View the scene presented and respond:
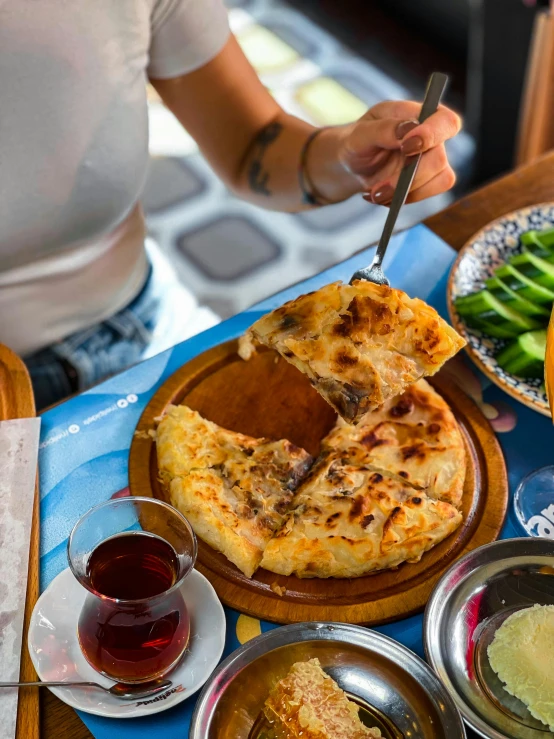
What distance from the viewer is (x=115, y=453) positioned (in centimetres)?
183

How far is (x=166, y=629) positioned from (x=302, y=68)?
483 cm

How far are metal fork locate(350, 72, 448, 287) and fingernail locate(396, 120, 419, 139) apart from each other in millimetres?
21

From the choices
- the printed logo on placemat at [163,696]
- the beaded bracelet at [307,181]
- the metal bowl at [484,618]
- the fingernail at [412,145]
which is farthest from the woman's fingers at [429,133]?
the printed logo on placemat at [163,696]

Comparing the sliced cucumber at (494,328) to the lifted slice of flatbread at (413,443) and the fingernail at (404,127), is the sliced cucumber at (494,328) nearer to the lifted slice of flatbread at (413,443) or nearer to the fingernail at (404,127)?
the lifted slice of flatbread at (413,443)

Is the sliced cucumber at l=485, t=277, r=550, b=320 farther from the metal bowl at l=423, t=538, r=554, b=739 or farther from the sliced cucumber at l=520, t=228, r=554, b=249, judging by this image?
the metal bowl at l=423, t=538, r=554, b=739

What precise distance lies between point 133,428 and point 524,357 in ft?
3.07

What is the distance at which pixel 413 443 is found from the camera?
1.82 metres

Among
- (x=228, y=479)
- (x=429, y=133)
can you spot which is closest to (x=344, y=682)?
(x=228, y=479)

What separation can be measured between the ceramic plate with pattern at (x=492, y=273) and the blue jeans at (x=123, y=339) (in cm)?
77

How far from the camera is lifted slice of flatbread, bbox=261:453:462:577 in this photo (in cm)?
160

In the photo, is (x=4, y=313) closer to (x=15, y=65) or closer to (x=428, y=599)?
(x=15, y=65)

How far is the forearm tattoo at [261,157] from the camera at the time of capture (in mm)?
2508

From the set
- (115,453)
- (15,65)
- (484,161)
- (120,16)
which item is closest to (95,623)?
(115,453)

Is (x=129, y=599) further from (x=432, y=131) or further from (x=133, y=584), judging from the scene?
(x=432, y=131)
